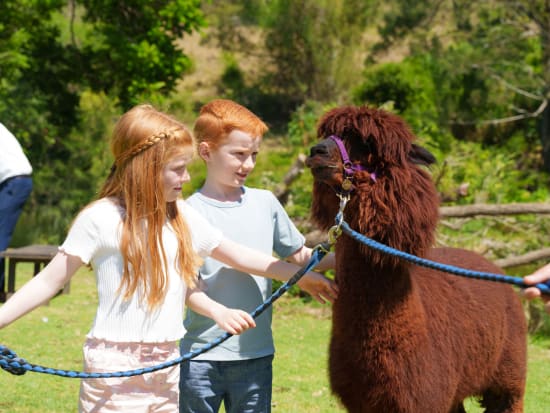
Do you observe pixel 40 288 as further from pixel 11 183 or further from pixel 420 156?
pixel 11 183

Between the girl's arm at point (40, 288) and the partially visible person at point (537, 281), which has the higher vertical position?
the partially visible person at point (537, 281)

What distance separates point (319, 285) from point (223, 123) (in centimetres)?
84

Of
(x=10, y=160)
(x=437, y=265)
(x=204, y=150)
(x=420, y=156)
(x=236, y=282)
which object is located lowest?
(x=10, y=160)

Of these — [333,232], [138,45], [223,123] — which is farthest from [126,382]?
[138,45]

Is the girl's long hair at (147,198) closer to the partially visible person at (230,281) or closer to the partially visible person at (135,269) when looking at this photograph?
the partially visible person at (135,269)

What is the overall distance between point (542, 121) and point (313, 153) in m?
18.0

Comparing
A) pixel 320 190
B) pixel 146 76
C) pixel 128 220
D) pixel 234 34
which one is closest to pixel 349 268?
pixel 320 190

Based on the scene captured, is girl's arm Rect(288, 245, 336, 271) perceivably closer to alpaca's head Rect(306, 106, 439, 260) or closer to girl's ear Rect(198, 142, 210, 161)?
alpaca's head Rect(306, 106, 439, 260)

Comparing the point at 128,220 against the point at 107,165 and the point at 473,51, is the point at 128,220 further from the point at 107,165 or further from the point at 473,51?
the point at 473,51

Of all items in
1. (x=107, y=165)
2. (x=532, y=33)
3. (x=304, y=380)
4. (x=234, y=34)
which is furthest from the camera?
(x=234, y=34)

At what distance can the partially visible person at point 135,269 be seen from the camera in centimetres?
282

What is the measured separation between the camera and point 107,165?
18.0 metres

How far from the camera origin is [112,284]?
2.89m

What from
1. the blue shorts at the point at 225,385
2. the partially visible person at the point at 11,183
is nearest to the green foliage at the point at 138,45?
the partially visible person at the point at 11,183
